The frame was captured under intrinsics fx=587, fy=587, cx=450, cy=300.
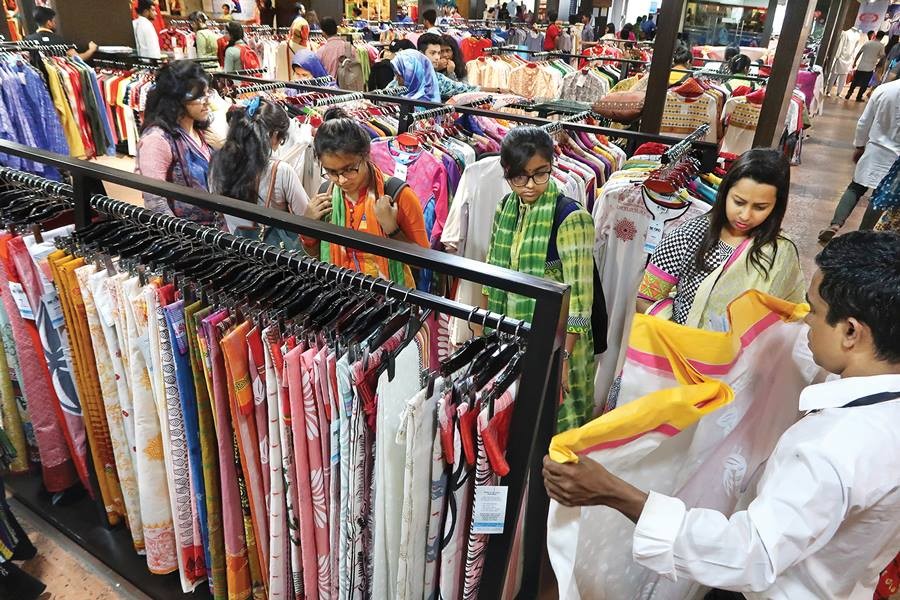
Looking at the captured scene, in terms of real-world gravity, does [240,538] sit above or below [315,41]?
below

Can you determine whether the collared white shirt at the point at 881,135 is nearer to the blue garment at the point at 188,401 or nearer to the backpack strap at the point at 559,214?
the backpack strap at the point at 559,214

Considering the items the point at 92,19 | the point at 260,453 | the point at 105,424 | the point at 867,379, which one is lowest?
the point at 105,424

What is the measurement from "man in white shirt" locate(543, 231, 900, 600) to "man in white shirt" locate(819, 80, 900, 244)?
4.71 meters

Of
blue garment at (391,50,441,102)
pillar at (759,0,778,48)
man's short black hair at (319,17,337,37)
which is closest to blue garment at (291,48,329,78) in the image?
blue garment at (391,50,441,102)

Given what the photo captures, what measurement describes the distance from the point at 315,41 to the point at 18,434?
8.19 metres

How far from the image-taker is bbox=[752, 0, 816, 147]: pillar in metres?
2.67

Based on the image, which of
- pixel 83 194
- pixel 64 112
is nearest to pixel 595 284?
pixel 83 194

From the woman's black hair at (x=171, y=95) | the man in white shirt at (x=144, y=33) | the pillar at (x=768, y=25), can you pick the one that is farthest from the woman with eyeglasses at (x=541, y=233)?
the pillar at (x=768, y=25)

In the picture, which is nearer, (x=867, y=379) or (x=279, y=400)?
(x=867, y=379)

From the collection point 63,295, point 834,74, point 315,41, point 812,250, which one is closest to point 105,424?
point 63,295

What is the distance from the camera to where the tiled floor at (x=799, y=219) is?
207 centimetres

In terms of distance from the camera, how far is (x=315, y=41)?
9.03 m

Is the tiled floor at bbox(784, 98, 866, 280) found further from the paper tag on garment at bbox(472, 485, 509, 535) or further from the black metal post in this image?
the black metal post

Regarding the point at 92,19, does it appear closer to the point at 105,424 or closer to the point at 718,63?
the point at 105,424
